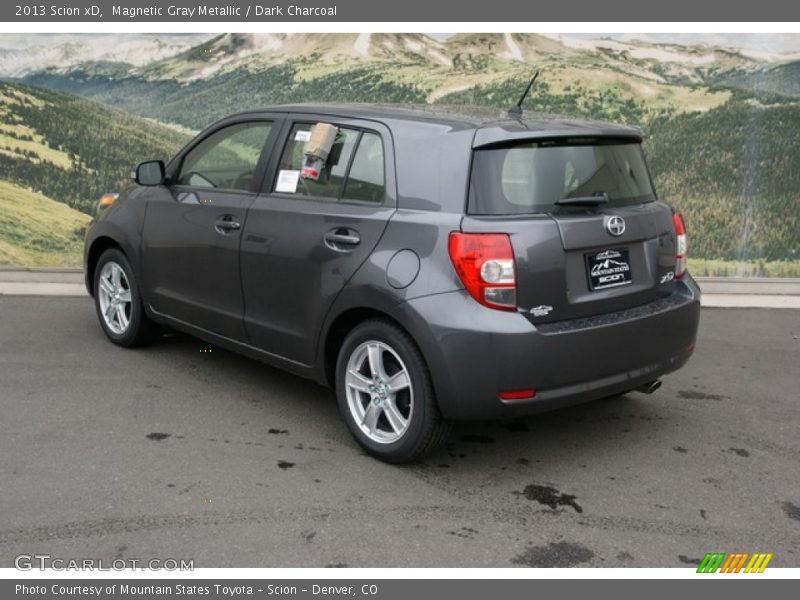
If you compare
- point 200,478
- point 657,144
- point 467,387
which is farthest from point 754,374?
point 657,144

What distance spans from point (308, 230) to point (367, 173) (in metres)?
0.43

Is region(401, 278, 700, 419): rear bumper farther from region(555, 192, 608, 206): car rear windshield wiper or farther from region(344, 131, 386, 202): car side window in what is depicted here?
region(344, 131, 386, 202): car side window

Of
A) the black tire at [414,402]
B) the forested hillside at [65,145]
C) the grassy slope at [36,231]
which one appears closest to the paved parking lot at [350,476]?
the black tire at [414,402]

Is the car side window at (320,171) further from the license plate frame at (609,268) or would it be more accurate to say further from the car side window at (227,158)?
the license plate frame at (609,268)

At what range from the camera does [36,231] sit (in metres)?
9.43

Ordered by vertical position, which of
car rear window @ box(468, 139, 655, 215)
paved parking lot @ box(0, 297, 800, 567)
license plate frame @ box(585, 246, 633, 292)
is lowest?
paved parking lot @ box(0, 297, 800, 567)

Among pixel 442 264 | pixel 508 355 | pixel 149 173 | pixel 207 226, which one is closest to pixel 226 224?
pixel 207 226

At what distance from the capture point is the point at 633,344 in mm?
4305

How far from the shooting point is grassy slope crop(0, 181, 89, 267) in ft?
30.7

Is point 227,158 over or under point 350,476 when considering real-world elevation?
over

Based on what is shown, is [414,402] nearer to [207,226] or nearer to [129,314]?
[207,226]

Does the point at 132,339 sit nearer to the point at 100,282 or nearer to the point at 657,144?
the point at 100,282

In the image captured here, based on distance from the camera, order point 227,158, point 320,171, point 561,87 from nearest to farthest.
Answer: point 320,171 < point 227,158 < point 561,87

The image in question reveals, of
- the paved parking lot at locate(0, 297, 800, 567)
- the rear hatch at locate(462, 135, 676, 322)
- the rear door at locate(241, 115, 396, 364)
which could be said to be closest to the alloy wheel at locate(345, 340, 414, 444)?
the paved parking lot at locate(0, 297, 800, 567)
